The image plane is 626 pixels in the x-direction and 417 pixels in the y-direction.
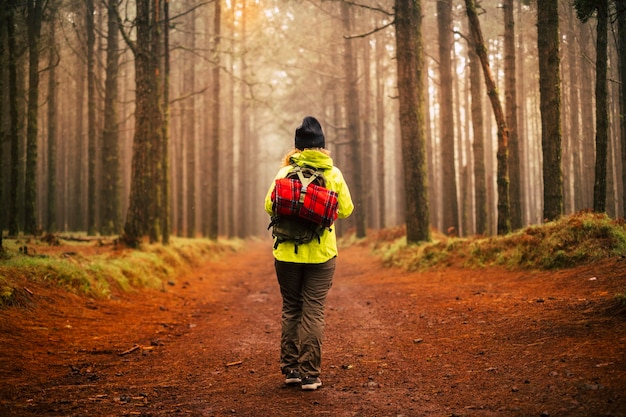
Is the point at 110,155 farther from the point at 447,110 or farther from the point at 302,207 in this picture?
the point at 302,207

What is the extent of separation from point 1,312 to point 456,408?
5.70 meters

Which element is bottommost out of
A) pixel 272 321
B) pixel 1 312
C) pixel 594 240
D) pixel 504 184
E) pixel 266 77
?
pixel 272 321

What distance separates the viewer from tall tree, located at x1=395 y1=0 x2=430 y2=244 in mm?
15531

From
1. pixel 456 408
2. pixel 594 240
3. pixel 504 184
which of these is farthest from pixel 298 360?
pixel 504 184

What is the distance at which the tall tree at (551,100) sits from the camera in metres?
11.6

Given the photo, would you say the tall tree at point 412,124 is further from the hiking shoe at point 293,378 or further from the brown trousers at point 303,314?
the hiking shoe at point 293,378

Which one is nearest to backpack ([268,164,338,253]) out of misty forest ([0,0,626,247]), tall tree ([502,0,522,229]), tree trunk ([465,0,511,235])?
misty forest ([0,0,626,247])

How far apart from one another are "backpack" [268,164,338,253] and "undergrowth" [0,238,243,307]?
446 centimetres

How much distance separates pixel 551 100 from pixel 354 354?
352 inches

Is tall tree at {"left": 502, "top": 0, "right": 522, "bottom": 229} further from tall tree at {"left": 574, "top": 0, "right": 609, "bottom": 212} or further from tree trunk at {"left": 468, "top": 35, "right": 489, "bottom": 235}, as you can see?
tall tree at {"left": 574, "top": 0, "right": 609, "bottom": 212}

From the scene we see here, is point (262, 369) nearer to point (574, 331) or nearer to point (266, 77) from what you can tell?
point (574, 331)

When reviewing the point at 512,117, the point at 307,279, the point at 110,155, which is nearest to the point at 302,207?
the point at 307,279

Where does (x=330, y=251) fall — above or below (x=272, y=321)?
above

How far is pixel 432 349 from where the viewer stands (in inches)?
230
